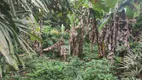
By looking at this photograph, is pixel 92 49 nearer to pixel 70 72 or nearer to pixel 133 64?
pixel 133 64

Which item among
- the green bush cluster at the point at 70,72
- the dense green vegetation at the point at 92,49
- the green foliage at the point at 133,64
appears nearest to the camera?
the green bush cluster at the point at 70,72

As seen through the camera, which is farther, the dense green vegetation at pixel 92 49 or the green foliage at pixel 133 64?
the green foliage at pixel 133 64

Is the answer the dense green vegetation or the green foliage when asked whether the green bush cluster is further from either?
the green foliage

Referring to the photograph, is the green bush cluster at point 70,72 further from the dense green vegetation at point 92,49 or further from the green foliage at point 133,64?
the green foliage at point 133,64

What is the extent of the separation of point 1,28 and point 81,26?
10.4 ft

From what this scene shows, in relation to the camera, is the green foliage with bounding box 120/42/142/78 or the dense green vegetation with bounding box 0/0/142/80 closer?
the dense green vegetation with bounding box 0/0/142/80

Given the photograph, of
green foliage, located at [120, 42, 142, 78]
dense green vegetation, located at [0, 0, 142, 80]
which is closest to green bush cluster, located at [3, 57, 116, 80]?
dense green vegetation, located at [0, 0, 142, 80]

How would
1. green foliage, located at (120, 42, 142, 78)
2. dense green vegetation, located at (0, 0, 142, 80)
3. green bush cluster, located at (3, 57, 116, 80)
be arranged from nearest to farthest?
green bush cluster, located at (3, 57, 116, 80) → dense green vegetation, located at (0, 0, 142, 80) → green foliage, located at (120, 42, 142, 78)

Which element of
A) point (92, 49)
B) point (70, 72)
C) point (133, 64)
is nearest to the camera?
point (70, 72)

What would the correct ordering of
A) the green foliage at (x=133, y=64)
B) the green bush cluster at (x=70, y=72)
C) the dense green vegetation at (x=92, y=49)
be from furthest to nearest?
1. the green foliage at (x=133, y=64)
2. the dense green vegetation at (x=92, y=49)
3. the green bush cluster at (x=70, y=72)

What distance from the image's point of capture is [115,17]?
463 cm

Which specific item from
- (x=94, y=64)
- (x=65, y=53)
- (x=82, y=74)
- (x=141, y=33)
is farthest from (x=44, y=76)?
(x=141, y=33)

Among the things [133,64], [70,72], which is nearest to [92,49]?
[133,64]

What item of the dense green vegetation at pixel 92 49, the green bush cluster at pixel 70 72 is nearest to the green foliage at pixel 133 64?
the dense green vegetation at pixel 92 49
